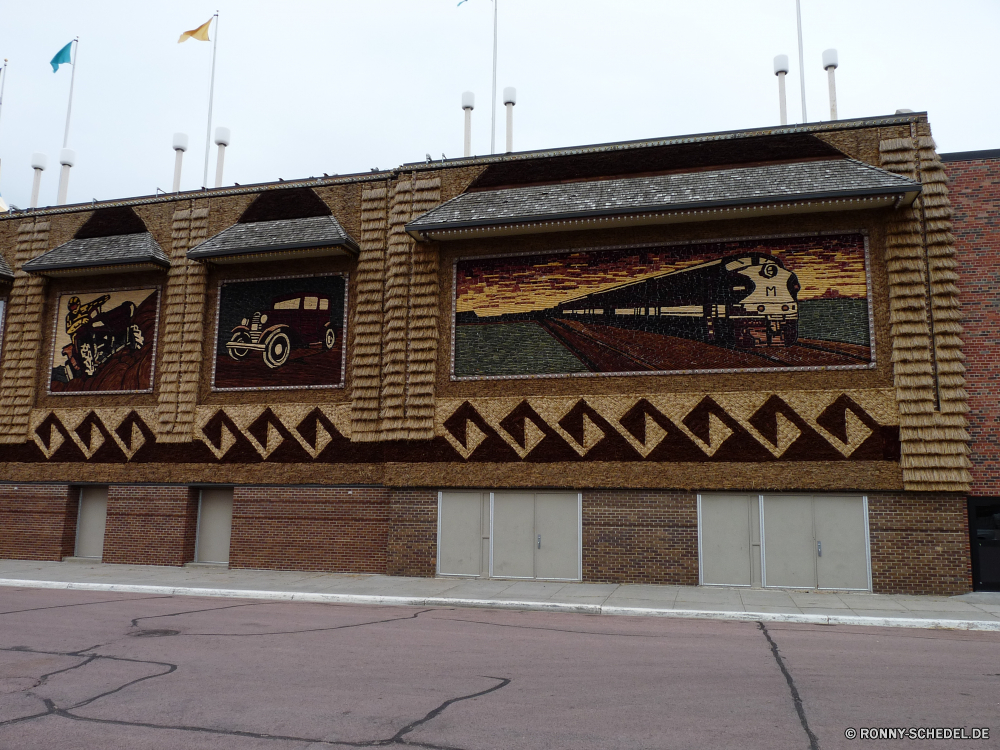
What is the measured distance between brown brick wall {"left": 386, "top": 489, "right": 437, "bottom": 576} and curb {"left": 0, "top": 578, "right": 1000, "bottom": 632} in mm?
3170

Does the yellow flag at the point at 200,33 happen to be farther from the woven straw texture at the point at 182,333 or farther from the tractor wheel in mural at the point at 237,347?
the tractor wheel in mural at the point at 237,347

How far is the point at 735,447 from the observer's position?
658 inches

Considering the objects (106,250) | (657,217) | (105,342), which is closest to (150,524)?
(105,342)

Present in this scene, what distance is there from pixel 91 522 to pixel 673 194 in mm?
18833

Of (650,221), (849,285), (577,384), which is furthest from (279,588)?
(849,285)

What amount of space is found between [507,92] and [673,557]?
1403cm

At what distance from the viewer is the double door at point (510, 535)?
17562 mm

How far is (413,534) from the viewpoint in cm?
1836

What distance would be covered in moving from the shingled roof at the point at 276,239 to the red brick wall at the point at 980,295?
14845 mm

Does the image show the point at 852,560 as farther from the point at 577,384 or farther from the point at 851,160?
the point at 851,160

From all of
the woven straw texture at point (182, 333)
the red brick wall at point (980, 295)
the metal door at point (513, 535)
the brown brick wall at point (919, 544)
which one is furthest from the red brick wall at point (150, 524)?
the red brick wall at point (980, 295)

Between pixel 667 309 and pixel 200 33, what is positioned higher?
pixel 200 33

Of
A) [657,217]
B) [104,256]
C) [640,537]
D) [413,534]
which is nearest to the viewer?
[640,537]

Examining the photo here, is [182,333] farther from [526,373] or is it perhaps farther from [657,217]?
[657,217]
